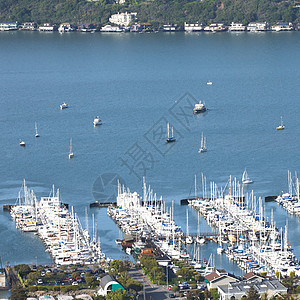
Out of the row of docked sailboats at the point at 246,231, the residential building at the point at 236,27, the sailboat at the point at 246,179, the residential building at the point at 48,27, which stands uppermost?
the residential building at the point at 48,27

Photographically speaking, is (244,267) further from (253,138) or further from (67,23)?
(67,23)

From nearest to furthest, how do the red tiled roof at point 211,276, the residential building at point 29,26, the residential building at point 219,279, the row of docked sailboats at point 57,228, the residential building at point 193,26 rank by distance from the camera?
the residential building at point 219,279 → the red tiled roof at point 211,276 → the row of docked sailboats at point 57,228 → the residential building at point 193,26 → the residential building at point 29,26

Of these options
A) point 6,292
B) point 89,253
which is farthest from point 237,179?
point 6,292

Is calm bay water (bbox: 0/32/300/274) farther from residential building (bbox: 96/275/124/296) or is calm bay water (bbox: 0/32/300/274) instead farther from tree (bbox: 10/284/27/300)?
residential building (bbox: 96/275/124/296)

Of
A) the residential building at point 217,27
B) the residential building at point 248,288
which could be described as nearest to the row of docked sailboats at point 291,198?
the residential building at point 248,288

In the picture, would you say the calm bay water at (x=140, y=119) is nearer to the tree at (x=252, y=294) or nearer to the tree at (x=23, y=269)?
the tree at (x=23, y=269)

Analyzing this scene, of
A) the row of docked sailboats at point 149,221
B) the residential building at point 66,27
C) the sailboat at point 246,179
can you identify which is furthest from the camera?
the residential building at point 66,27

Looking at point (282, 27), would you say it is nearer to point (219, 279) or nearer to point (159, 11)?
point (159, 11)

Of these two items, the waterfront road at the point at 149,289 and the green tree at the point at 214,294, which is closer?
the green tree at the point at 214,294
